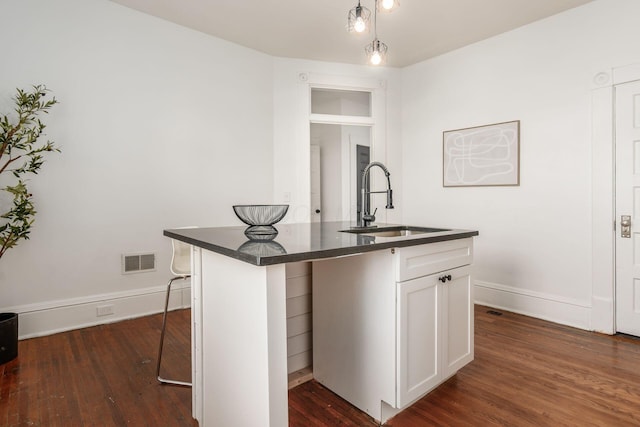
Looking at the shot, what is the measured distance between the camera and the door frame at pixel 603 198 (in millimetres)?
2961

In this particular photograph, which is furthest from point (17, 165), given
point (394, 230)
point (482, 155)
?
point (482, 155)

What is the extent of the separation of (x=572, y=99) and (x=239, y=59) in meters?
3.38

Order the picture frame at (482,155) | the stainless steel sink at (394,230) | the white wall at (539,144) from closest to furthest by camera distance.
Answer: the stainless steel sink at (394,230), the white wall at (539,144), the picture frame at (482,155)

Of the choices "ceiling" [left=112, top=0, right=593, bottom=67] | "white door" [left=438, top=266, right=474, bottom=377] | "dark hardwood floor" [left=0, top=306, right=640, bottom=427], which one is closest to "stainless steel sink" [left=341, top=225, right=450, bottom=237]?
"white door" [left=438, top=266, right=474, bottom=377]

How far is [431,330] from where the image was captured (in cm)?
184

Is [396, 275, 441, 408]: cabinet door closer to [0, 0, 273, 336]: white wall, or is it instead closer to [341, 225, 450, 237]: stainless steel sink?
[341, 225, 450, 237]: stainless steel sink

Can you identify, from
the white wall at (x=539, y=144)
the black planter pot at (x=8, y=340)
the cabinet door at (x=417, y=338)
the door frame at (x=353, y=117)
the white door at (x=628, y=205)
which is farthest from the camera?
the door frame at (x=353, y=117)

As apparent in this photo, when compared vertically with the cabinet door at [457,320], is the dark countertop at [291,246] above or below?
above

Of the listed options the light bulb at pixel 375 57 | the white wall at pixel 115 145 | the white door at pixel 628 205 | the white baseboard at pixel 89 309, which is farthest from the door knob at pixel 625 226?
the white baseboard at pixel 89 309

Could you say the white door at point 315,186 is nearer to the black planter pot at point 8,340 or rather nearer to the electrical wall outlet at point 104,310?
the electrical wall outlet at point 104,310

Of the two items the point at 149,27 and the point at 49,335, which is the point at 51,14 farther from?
the point at 49,335

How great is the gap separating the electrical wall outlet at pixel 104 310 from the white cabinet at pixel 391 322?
2128 millimetres

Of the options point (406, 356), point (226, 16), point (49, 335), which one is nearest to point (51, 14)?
point (226, 16)

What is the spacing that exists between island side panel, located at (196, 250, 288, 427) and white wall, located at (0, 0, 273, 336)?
208cm
